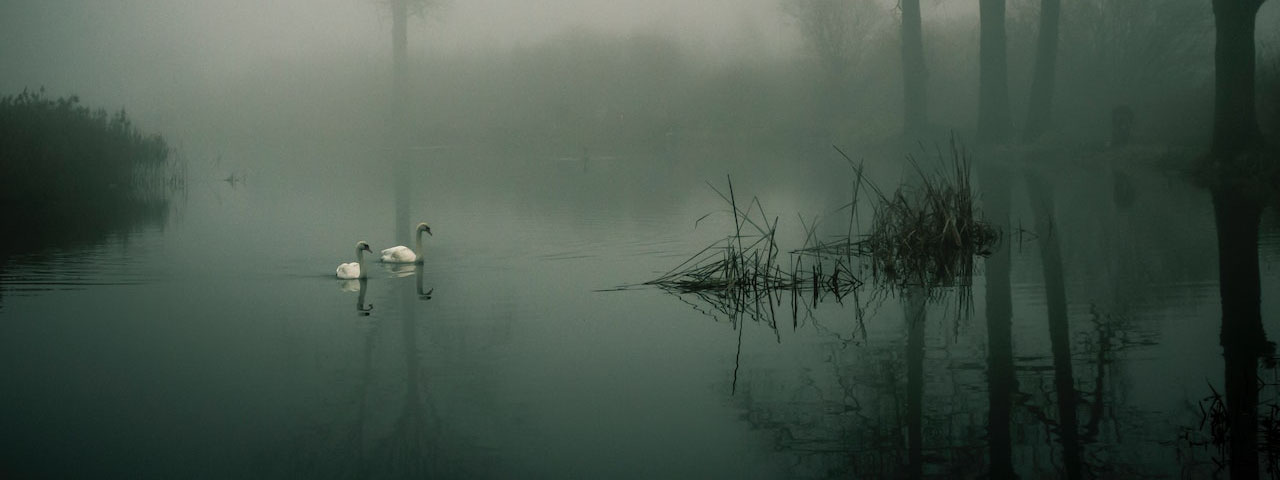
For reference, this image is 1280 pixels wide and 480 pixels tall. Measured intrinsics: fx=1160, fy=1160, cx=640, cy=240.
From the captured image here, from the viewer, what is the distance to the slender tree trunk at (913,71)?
31.8 m

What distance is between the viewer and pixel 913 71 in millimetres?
31766

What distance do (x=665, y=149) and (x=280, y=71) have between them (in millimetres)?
21529

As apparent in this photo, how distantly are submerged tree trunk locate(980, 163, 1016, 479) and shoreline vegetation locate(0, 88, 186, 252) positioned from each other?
10.8 meters

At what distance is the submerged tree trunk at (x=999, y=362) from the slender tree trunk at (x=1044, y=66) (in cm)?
1561

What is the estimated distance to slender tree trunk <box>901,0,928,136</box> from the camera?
31.8 metres

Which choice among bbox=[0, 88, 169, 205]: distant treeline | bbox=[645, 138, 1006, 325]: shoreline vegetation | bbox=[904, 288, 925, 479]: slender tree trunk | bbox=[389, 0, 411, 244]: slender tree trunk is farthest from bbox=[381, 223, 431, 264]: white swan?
bbox=[389, 0, 411, 244]: slender tree trunk

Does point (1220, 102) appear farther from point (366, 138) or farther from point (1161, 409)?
point (366, 138)

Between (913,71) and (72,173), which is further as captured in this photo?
(913,71)

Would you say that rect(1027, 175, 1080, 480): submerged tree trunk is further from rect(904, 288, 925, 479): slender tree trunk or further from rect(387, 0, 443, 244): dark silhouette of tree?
rect(387, 0, 443, 244): dark silhouette of tree

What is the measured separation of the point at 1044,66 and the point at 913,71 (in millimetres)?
5494

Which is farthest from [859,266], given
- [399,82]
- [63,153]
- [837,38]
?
[399,82]

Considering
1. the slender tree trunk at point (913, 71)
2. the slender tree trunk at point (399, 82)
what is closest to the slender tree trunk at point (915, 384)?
the slender tree trunk at point (913, 71)

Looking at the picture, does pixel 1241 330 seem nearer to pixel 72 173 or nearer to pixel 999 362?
pixel 999 362

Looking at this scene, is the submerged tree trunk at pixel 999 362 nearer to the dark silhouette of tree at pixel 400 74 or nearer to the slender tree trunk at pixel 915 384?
the slender tree trunk at pixel 915 384
